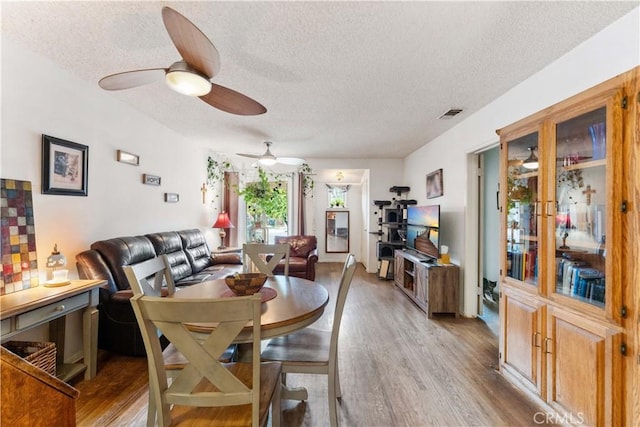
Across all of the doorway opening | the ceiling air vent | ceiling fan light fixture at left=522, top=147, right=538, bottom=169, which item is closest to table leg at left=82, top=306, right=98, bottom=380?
ceiling fan light fixture at left=522, top=147, right=538, bottom=169

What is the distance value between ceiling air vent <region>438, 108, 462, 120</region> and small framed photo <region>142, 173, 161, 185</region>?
3.74 metres

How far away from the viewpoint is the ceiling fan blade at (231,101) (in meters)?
1.87

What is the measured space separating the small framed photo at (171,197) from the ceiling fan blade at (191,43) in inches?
115

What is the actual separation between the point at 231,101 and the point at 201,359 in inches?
65.1

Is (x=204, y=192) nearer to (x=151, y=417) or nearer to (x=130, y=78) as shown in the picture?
(x=130, y=78)

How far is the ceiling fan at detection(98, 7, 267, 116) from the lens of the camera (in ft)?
4.12

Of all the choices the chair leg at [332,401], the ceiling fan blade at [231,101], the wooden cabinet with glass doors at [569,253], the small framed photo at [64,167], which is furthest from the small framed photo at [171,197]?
the wooden cabinet with glass doors at [569,253]

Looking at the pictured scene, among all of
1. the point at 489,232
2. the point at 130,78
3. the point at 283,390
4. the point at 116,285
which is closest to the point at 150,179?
the point at 116,285

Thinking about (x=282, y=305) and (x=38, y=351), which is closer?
(x=282, y=305)

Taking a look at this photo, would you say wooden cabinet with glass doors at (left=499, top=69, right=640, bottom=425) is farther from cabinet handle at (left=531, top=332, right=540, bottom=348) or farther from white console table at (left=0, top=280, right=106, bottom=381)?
white console table at (left=0, top=280, right=106, bottom=381)

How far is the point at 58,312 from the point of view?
185 centimetres

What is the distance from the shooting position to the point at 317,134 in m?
4.10

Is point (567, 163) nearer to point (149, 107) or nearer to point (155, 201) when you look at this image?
point (149, 107)

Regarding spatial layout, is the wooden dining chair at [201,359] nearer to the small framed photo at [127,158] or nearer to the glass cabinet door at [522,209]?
the glass cabinet door at [522,209]
